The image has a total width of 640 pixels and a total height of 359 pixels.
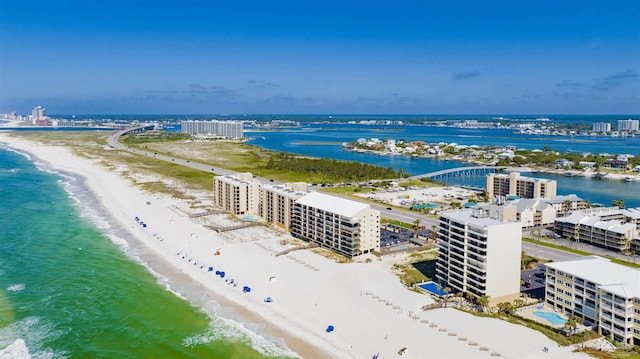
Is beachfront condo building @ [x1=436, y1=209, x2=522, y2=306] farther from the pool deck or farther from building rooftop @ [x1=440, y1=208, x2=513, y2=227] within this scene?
the pool deck

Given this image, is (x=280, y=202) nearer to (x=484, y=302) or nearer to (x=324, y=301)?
(x=324, y=301)

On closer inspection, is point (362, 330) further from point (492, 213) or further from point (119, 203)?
point (119, 203)

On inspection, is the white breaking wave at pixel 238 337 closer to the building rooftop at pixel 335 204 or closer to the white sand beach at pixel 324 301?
the white sand beach at pixel 324 301

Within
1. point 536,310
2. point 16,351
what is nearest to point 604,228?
point 536,310

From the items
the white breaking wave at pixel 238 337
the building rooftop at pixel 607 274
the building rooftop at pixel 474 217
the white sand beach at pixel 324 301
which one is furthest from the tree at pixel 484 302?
the white breaking wave at pixel 238 337

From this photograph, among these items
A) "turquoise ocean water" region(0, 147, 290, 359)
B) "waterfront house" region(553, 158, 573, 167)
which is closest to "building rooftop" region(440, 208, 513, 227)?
"turquoise ocean water" region(0, 147, 290, 359)
